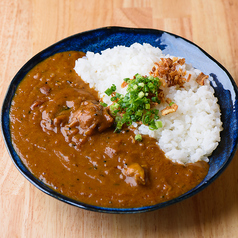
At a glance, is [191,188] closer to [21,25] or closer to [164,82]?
[164,82]

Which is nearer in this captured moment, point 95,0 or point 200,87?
point 200,87

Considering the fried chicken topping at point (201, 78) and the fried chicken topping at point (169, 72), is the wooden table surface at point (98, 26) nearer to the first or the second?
the fried chicken topping at point (201, 78)

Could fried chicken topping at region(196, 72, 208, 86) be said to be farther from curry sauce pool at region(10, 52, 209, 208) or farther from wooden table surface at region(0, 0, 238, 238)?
curry sauce pool at region(10, 52, 209, 208)

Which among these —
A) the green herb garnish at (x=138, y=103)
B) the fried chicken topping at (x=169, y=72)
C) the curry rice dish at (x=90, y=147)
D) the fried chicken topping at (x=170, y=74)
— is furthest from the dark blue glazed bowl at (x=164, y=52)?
the green herb garnish at (x=138, y=103)

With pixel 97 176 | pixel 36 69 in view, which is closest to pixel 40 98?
pixel 36 69

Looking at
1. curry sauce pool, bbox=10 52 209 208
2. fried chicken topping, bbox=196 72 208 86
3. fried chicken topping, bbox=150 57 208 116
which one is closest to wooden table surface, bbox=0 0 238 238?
curry sauce pool, bbox=10 52 209 208

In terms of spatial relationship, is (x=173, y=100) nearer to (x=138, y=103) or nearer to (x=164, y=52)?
(x=138, y=103)
